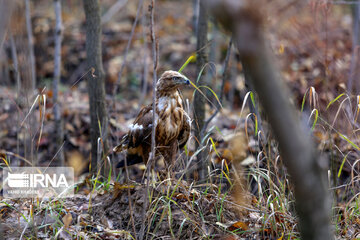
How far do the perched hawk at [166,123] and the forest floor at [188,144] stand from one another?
0.75ft

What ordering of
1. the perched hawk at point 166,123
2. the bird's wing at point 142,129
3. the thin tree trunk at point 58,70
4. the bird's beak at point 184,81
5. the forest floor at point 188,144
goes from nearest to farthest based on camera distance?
the forest floor at point 188,144 → the bird's beak at point 184,81 → the perched hawk at point 166,123 → the bird's wing at point 142,129 → the thin tree trunk at point 58,70

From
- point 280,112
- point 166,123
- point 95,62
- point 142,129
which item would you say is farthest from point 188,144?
point 280,112

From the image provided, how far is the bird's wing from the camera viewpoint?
181 inches

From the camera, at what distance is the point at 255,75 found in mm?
1918

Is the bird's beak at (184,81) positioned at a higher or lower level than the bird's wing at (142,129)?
higher

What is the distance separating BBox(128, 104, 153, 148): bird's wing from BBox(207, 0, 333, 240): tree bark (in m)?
2.69

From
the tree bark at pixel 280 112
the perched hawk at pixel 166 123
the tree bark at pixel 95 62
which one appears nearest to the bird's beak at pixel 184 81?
the perched hawk at pixel 166 123

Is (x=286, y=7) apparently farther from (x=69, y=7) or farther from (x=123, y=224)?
(x=69, y=7)

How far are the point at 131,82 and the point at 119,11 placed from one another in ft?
11.4

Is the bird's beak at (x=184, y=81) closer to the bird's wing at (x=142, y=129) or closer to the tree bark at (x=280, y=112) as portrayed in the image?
the bird's wing at (x=142, y=129)

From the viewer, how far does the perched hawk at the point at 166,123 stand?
14.7 ft

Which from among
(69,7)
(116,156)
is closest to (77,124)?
(116,156)

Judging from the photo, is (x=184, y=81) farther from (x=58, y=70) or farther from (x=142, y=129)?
(x=58, y=70)

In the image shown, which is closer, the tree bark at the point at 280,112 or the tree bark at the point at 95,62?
the tree bark at the point at 280,112
